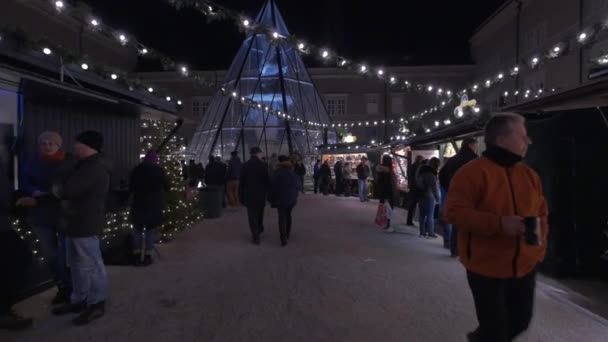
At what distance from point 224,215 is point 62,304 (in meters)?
8.89

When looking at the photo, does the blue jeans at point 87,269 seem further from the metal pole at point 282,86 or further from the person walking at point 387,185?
the metal pole at point 282,86

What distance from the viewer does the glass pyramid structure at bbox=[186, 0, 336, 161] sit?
32.7m

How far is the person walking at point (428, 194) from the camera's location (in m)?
9.43

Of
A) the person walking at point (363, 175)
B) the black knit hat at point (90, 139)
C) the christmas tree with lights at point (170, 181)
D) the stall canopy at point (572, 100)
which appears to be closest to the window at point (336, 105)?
the person walking at point (363, 175)

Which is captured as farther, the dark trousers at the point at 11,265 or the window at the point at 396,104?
the window at the point at 396,104

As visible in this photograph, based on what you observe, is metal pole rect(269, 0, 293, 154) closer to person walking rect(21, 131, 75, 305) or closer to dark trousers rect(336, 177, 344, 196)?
dark trousers rect(336, 177, 344, 196)

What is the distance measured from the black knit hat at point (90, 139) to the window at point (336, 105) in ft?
139

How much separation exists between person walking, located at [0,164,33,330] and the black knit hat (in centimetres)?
76

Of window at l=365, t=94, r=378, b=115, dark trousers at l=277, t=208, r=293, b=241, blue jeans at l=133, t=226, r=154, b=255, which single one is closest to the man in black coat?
dark trousers at l=277, t=208, r=293, b=241

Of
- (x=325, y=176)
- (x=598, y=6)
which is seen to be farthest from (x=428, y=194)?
(x=598, y=6)

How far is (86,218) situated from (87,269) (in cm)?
55

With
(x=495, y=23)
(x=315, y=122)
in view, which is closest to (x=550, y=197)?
(x=315, y=122)

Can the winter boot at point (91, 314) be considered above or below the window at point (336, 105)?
below

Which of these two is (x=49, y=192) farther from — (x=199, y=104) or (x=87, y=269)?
(x=199, y=104)
